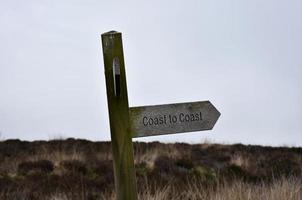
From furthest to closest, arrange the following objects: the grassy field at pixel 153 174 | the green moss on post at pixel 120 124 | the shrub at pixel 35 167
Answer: the shrub at pixel 35 167
the grassy field at pixel 153 174
the green moss on post at pixel 120 124

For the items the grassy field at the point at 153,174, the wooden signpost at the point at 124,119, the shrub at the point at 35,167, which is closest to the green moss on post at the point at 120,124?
the wooden signpost at the point at 124,119

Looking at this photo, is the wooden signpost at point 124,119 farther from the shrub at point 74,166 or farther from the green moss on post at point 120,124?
the shrub at point 74,166

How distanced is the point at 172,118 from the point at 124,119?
378mm

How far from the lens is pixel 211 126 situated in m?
4.00

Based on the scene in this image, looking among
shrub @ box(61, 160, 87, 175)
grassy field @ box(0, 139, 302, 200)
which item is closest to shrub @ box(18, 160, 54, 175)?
grassy field @ box(0, 139, 302, 200)

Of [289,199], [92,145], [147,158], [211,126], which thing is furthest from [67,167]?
[211,126]

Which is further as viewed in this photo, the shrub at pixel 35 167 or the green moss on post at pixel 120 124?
the shrub at pixel 35 167

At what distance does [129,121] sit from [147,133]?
152 mm

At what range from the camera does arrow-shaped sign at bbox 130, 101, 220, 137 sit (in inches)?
148

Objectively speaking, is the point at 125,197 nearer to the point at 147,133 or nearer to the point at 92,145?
the point at 147,133

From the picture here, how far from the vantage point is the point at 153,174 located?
11.0m

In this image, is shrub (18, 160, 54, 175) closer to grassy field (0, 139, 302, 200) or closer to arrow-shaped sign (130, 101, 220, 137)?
grassy field (0, 139, 302, 200)

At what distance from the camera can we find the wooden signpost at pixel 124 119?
3.67 meters

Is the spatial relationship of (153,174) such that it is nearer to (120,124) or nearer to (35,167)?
(35,167)
